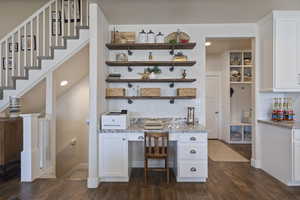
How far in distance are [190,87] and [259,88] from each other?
130 centimetres

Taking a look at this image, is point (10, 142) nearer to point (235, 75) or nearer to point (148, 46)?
point (148, 46)

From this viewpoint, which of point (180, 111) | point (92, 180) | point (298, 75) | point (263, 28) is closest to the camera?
point (92, 180)

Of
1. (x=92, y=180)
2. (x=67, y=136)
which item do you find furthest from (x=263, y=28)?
(x=67, y=136)

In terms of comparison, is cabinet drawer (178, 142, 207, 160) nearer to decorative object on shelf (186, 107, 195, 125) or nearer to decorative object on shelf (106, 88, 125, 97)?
decorative object on shelf (186, 107, 195, 125)

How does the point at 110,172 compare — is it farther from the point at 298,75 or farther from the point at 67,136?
the point at 298,75

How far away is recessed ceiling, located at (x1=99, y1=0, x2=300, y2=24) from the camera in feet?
9.61

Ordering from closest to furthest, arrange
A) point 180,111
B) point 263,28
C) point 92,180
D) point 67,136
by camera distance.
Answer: point 92,180 < point 263,28 < point 180,111 < point 67,136

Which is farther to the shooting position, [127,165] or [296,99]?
[296,99]

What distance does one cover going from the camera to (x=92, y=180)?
9.62 ft

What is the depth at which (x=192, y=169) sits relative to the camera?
3.01 metres

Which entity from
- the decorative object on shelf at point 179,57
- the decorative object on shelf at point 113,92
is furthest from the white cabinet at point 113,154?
the decorative object on shelf at point 179,57

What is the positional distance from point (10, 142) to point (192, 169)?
3.04 metres

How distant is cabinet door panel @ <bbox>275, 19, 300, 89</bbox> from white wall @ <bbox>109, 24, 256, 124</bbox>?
54 centimetres

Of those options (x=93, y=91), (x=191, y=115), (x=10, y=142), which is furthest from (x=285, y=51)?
(x=10, y=142)
